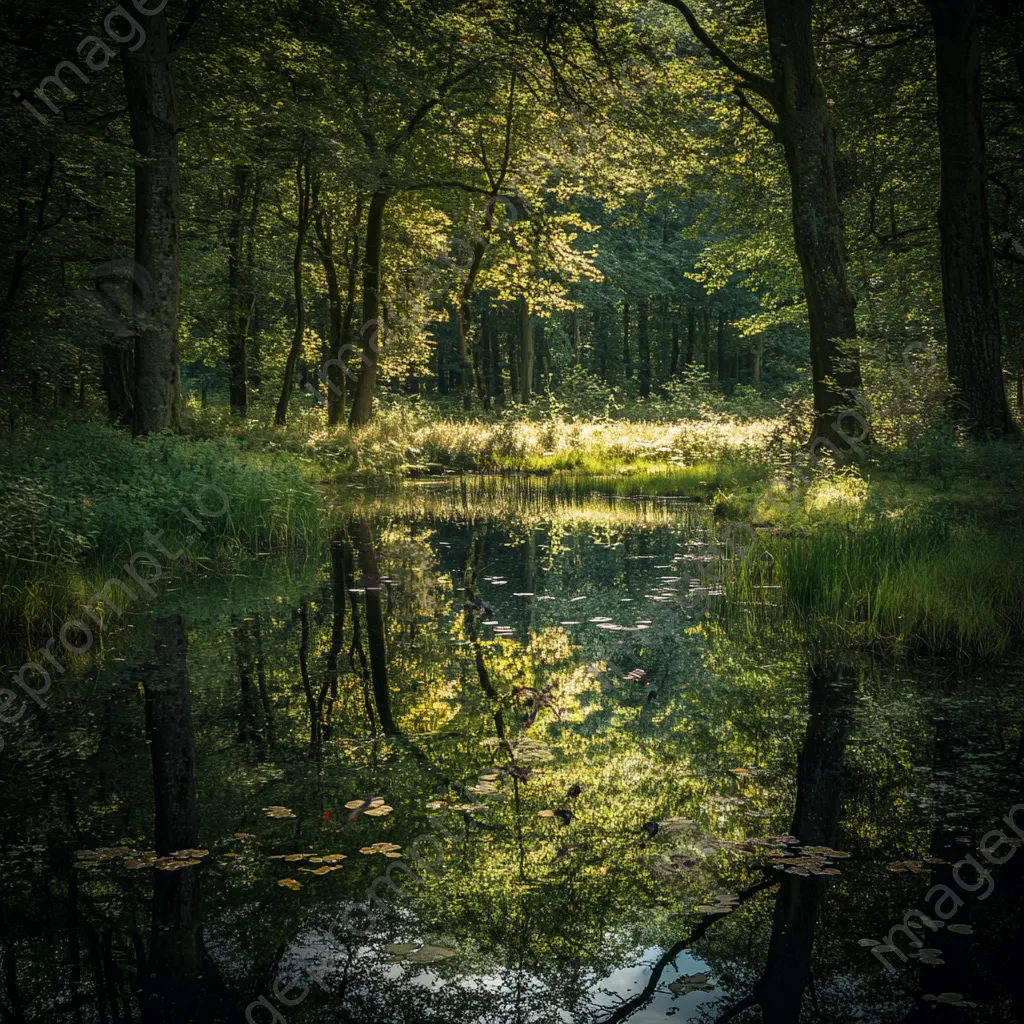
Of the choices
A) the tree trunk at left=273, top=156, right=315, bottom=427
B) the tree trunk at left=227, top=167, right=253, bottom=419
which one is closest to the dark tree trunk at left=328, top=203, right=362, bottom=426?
the tree trunk at left=273, top=156, right=315, bottom=427

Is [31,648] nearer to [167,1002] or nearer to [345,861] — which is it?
[345,861]

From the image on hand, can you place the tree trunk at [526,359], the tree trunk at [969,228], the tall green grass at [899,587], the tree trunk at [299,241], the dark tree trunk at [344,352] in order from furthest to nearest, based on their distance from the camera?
the tree trunk at [526,359], the dark tree trunk at [344,352], the tree trunk at [299,241], the tree trunk at [969,228], the tall green grass at [899,587]

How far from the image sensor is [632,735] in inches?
183

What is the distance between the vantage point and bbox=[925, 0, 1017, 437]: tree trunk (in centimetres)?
1204

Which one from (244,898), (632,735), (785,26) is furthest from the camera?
(785,26)

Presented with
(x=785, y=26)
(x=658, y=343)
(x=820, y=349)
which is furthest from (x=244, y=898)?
(x=658, y=343)

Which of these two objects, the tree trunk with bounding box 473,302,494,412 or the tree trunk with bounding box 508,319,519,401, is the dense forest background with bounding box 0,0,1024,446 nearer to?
the tree trunk with bounding box 473,302,494,412

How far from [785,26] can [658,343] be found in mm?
46260

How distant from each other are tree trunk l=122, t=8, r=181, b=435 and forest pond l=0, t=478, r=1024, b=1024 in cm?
662

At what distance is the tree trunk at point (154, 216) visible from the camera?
12.1m

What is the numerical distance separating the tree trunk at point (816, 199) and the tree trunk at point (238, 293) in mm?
13917

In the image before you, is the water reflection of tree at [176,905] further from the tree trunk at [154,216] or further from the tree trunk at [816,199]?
the tree trunk at [816,199]

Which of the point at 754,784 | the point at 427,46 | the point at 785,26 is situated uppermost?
the point at 427,46

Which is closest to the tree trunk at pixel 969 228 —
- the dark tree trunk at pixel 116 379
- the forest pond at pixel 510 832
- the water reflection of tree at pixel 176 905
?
the forest pond at pixel 510 832
